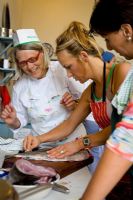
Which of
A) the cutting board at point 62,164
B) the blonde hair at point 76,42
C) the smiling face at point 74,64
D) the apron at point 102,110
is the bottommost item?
the cutting board at point 62,164

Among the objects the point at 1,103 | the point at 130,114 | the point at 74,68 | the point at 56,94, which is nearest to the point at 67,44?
the point at 74,68

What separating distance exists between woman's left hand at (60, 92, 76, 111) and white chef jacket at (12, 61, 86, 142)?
0.11 ft

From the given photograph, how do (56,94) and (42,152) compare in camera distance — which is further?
(56,94)

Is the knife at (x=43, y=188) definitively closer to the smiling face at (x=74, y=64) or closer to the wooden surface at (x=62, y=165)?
the wooden surface at (x=62, y=165)

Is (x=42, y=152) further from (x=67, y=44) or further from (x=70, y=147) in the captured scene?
(x=67, y=44)

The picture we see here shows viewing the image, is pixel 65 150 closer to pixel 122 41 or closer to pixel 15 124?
pixel 15 124

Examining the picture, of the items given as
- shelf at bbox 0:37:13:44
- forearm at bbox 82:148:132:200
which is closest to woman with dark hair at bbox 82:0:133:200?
forearm at bbox 82:148:132:200

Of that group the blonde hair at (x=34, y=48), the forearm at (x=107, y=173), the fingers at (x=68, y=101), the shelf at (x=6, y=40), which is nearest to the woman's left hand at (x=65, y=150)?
the fingers at (x=68, y=101)

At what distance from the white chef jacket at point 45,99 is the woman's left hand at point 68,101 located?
1.3 inches

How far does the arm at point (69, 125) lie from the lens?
1569mm

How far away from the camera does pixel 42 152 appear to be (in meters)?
1.39

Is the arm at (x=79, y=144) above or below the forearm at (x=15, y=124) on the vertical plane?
above

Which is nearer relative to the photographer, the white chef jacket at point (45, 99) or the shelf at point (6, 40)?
the white chef jacket at point (45, 99)

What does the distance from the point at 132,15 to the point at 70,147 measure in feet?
2.69
